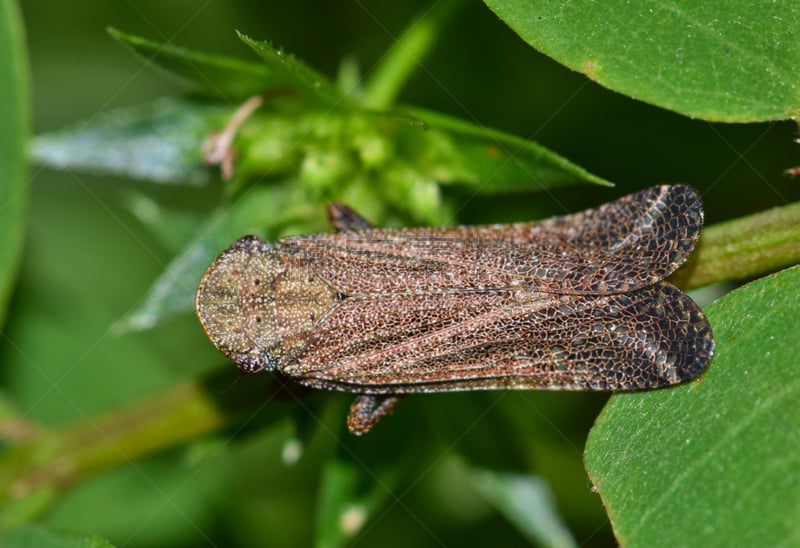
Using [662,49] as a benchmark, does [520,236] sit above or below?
below

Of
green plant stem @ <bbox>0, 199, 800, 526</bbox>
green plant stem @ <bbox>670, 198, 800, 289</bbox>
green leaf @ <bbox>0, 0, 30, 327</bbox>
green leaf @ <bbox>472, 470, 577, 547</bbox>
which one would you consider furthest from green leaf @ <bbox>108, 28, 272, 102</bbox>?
green leaf @ <bbox>472, 470, 577, 547</bbox>

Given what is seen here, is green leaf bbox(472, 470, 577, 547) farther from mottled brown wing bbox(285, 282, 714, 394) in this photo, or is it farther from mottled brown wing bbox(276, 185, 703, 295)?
mottled brown wing bbox(276, 185, 703, 295)

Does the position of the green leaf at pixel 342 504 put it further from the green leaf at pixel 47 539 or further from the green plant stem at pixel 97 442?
the green leaf at pixel 47 539

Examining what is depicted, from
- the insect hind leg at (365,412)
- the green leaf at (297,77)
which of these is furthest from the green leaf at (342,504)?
the green leaf at (297,77)

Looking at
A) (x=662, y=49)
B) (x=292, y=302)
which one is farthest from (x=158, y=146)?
(x=662, y=49)

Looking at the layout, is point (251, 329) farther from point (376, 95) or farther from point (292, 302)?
point (376, 95)

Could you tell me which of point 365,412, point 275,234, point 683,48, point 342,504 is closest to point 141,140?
point 275,234
